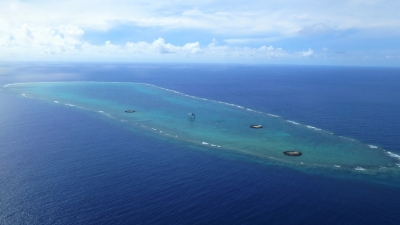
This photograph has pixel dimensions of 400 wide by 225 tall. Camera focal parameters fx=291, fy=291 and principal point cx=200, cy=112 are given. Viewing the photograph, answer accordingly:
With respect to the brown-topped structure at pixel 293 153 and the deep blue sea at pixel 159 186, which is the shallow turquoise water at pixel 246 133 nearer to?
the brown-topped structure at pixel 293 153

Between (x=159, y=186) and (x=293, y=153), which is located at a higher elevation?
(x=293, y=153)

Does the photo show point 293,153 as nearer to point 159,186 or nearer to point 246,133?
point 246,133

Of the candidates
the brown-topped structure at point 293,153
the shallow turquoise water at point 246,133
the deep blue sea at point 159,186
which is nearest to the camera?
the deep blue sea at point 159,186

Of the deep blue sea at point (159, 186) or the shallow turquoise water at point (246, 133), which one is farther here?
the shallow turquoise water at point (246, 133)

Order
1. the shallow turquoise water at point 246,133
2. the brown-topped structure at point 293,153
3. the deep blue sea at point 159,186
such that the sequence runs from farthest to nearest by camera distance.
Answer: the brown-topped structure at point 293,153
the shallow turquoise water at point 246,133
the deep blue sea at point 159,186

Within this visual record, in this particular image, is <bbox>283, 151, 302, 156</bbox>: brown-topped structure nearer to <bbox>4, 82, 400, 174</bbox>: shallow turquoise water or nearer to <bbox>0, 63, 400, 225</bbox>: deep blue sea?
<bbox>4, 82, 400, 174</bbox>: shallow turquoise water

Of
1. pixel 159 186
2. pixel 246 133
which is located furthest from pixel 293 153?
pixel 159 186

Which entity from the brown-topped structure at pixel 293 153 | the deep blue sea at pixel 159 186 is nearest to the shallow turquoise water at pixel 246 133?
the brown-topped structure at pixel 293 153

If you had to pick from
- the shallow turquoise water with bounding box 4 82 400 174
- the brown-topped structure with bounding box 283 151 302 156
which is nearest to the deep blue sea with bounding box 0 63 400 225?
the shallow turquoise water with bounding box 4 82 400 174

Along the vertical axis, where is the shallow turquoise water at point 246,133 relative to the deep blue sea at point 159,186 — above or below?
above
